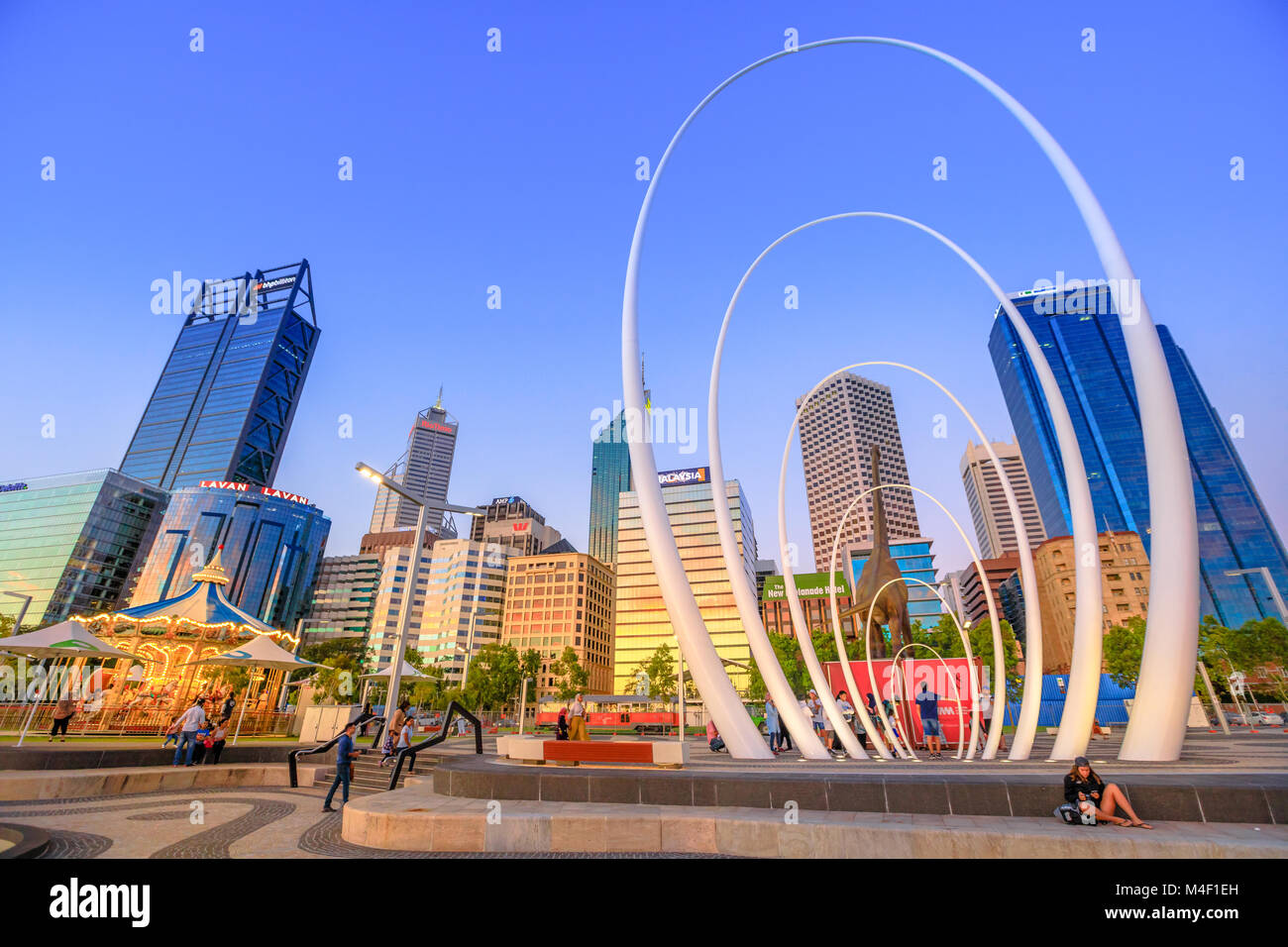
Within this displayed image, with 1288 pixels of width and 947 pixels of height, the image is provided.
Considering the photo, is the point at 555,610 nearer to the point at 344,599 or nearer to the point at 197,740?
the point at 344,599

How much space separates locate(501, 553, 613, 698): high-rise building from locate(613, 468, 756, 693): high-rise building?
26.1 ft

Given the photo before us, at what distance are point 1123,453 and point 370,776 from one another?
154711 millimetres

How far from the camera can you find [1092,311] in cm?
14575

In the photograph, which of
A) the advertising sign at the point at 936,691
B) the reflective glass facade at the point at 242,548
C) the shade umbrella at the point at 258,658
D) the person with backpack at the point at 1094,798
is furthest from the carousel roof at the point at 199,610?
the reflective glass facade at the point at 242,548

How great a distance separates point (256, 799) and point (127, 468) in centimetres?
17719

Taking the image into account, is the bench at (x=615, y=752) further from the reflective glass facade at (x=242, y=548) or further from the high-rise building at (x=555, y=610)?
the reflective glass facade at (x=242, y=548)

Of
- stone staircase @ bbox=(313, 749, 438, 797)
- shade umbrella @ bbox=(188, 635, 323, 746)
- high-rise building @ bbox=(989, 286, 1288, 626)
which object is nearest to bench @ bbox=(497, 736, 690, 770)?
stone staircase @ bbox=(313, 749, 438, 797)

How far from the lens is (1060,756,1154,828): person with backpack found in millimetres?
6617

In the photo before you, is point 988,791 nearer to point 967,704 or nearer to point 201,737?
point 967,704

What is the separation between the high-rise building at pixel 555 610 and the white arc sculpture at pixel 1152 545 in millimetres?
112563

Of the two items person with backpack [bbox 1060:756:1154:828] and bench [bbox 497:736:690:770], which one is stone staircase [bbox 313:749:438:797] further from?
person with backpack [bbox 1060:756:1154:828]

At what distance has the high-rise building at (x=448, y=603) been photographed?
129375 millimetres

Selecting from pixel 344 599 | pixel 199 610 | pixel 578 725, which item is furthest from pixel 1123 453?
pixel 344 599

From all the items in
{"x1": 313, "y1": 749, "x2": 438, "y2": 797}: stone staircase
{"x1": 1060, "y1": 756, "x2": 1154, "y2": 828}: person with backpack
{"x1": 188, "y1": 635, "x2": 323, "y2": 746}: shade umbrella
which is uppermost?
{"x1": 188, "y1": 635, "x2": 323, "y2": 746}: shade umbrella
